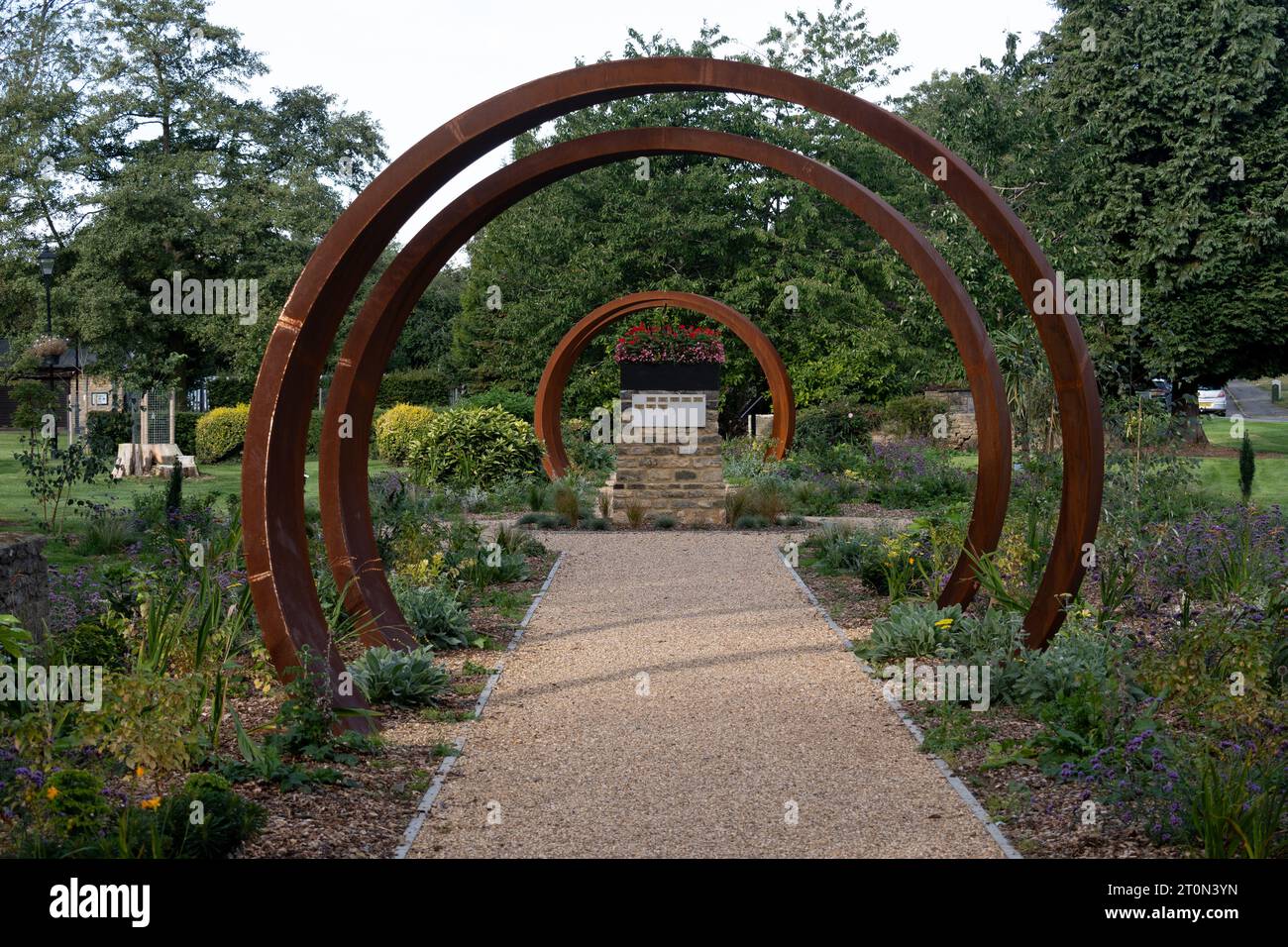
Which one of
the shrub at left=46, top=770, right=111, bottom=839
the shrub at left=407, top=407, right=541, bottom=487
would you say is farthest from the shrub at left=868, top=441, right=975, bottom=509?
the shrub at left=46, top=770, right=111, bottom=839

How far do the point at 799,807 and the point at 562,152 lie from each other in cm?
511

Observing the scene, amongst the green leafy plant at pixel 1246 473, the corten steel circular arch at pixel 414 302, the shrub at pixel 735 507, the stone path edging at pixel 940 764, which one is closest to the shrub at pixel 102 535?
the corten steel circular arch at pixel 414 302

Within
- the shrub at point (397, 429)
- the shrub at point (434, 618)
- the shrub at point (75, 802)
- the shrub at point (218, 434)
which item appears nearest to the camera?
the shrub at point (75, 802)

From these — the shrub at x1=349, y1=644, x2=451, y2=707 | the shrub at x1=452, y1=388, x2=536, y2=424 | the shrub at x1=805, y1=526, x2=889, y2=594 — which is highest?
the shrub at x1=452, y1=388, x2=536, y2=424

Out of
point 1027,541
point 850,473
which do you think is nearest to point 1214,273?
point 850,473

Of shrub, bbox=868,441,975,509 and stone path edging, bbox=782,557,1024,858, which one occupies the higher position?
shrub, bbox=868,441,975,509

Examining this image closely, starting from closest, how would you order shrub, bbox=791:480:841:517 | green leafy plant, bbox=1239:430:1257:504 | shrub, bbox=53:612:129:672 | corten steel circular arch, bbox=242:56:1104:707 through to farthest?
1. corten steel circular arch, bbox=242:56:1104:707
2. shrub, bbox=53:612:129:672
3. green leafy plant, bbox=1239:430:1257:504
4. shrub, bbox=791:480:841:517

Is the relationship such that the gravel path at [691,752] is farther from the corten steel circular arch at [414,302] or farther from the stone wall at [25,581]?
the stone wall at [25,581]

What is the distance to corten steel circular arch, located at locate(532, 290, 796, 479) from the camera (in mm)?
19297

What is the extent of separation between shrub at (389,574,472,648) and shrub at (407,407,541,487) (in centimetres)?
960

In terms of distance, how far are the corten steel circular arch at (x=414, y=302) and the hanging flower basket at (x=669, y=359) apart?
25.1 feet

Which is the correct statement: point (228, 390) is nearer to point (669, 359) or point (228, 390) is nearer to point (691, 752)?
point (669, 359)

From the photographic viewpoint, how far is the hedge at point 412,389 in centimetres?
3195

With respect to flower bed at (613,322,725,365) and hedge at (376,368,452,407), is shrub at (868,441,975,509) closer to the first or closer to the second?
flower bed at (613,322,725,365)
